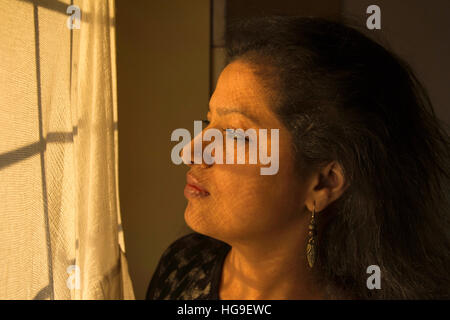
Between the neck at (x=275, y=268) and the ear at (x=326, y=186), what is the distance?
0.06 meters

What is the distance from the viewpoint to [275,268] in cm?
92

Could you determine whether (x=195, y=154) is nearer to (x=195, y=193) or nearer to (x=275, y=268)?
(x=195, y=193)

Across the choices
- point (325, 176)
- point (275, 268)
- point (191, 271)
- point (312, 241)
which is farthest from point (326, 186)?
point (191, 271)

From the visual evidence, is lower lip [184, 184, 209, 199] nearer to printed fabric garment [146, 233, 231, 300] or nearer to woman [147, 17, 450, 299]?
woman [147, 17, 450, 299]

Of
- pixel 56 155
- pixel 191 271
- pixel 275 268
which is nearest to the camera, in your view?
pixel 56 155

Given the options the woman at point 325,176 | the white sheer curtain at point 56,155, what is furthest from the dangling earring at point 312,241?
the white sheer curtain at point 56,155

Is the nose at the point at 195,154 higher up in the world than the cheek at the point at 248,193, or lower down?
higher up

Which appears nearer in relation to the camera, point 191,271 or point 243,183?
point 243,183

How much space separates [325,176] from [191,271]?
48 centimetres

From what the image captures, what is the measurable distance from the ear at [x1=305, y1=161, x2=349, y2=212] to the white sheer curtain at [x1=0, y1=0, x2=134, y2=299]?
508 mm

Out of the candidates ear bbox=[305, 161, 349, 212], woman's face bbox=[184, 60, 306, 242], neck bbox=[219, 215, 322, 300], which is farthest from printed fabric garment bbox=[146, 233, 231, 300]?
ear bbox=[305, 161, 349, 212]

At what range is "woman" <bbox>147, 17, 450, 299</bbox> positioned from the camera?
0.82 meters

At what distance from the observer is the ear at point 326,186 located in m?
0.85

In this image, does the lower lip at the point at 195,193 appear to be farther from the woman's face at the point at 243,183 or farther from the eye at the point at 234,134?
the eye at the point at 234,134
